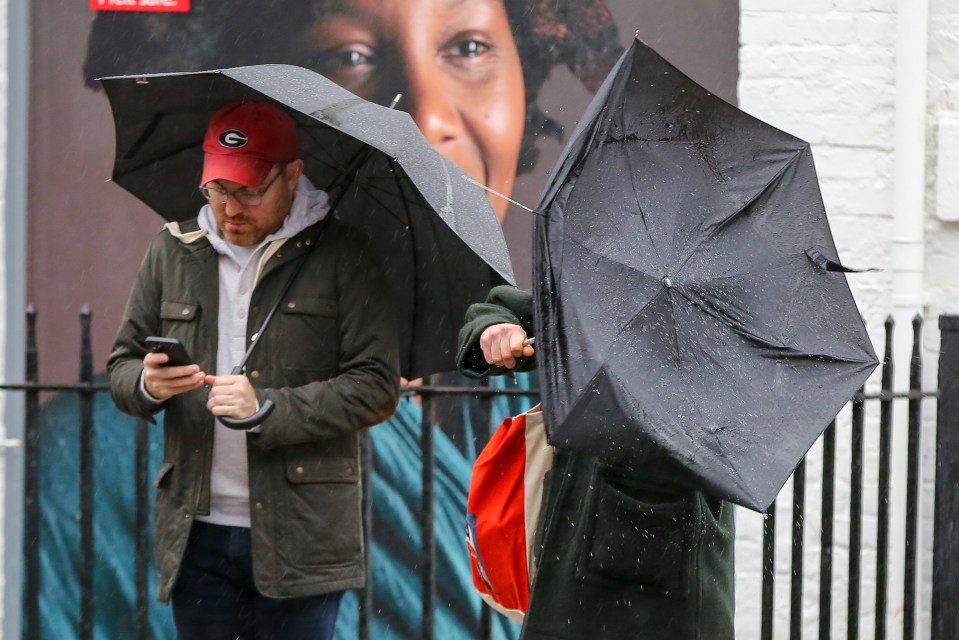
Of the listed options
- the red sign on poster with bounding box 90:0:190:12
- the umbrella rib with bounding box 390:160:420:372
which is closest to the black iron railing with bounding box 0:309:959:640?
the umbrella rib with bounding box 390:160:420:372

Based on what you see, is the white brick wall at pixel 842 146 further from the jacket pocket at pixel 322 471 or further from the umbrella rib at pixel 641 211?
the umbrella rib at pixel 641 211

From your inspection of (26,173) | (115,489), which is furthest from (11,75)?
(115,489)

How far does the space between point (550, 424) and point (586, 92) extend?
3268mm

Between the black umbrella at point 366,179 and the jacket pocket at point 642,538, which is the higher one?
the black umbrella at point 366,179

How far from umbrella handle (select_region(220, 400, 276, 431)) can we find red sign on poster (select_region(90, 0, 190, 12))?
2719 millimetres

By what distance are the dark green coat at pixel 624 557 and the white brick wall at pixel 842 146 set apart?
249 cm

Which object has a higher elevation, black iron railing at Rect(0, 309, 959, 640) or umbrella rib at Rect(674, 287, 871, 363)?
umbrella rib at Rect(674, 287, 871, 363)

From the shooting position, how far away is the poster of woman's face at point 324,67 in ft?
17.2

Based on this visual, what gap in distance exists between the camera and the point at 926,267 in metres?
5.23

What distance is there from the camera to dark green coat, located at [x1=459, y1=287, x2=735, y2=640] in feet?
8.54

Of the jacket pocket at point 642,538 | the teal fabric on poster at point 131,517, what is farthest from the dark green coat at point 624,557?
the teal fabric on poster at point 131,517

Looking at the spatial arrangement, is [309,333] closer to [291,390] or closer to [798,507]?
[291,390]

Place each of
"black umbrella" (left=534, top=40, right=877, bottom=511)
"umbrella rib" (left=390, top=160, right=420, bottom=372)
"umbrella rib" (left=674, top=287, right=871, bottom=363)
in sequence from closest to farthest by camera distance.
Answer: "black umbrella" (left=534, top=40, right=877, bottom=511), "umbrella rib" (left=674, top=287, right=871, bottom=363), "umbrella rib" (left=390, top=160, right=420, bottom=372)

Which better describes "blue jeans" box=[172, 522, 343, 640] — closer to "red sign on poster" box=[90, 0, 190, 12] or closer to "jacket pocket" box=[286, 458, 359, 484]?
"jacket pocket" box=[286, 458, 359, 484]
